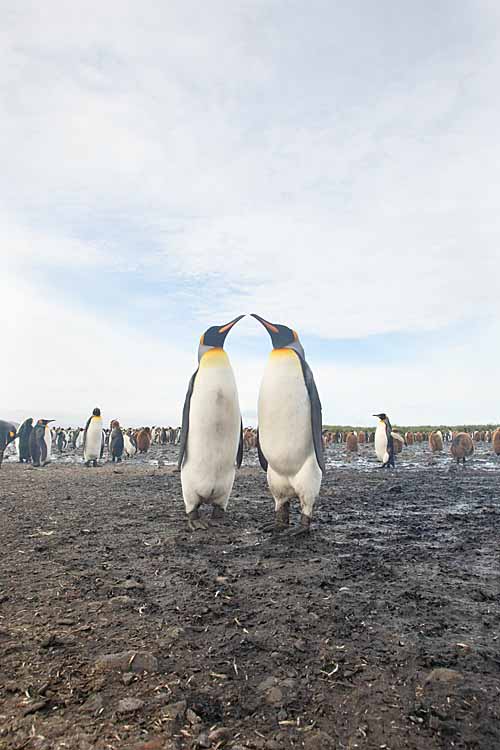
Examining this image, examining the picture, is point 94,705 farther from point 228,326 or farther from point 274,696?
point 228,326

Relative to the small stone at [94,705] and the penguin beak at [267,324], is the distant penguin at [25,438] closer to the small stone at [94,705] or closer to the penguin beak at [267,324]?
the penguin beak at [267,324]

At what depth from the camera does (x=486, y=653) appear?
2.43 meters

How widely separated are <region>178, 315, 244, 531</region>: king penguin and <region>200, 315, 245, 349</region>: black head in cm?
3

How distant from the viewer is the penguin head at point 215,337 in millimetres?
5918

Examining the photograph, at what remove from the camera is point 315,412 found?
532cm

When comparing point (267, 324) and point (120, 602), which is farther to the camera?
point (267, 324)

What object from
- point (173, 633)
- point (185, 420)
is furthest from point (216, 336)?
point (173, 633)

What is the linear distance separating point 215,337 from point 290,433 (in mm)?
1486

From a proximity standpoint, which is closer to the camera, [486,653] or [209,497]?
[486,653]

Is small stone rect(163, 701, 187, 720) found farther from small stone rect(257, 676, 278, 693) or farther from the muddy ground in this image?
small stone rect(257, 676, 278, 693)

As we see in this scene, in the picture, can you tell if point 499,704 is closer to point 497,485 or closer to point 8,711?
point 8,711

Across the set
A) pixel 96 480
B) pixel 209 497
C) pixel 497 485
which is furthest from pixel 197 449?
pixel 497 485

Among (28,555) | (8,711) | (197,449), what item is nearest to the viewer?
(8,711)

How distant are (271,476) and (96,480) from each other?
20.1ft
